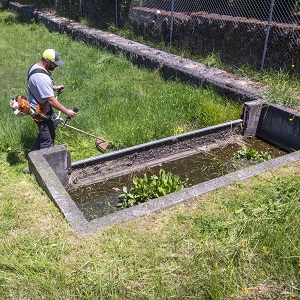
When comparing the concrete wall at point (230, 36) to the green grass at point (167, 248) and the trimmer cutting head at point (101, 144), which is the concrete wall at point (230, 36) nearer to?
the green grass at point (167, 248)

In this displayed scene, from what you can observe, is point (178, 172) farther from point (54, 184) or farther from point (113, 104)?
point (54, 184)

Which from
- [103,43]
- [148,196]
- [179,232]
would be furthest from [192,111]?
[103,43]

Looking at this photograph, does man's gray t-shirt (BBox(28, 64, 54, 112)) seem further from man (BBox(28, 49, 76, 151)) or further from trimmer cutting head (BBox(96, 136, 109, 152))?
trimmer cutting head (BBox(96, 136, 109, 152))

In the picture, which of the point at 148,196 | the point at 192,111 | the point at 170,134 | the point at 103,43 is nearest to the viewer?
the point at 148,196

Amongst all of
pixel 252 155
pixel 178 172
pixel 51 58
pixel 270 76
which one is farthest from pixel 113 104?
pixel 270 76

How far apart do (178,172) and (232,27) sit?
4561 millimetres

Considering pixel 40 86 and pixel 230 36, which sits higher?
pixel 230 36

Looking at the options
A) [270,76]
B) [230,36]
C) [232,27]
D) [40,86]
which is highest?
[232,27]

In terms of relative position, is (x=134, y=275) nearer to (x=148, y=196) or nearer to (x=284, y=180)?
(x=148, y=196)

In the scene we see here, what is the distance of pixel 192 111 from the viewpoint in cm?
644

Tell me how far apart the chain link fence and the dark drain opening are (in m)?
2.35

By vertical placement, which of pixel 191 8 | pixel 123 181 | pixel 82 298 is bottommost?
pixel 123 181

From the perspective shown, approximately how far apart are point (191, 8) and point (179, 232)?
353 inches

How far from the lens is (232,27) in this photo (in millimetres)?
8359
